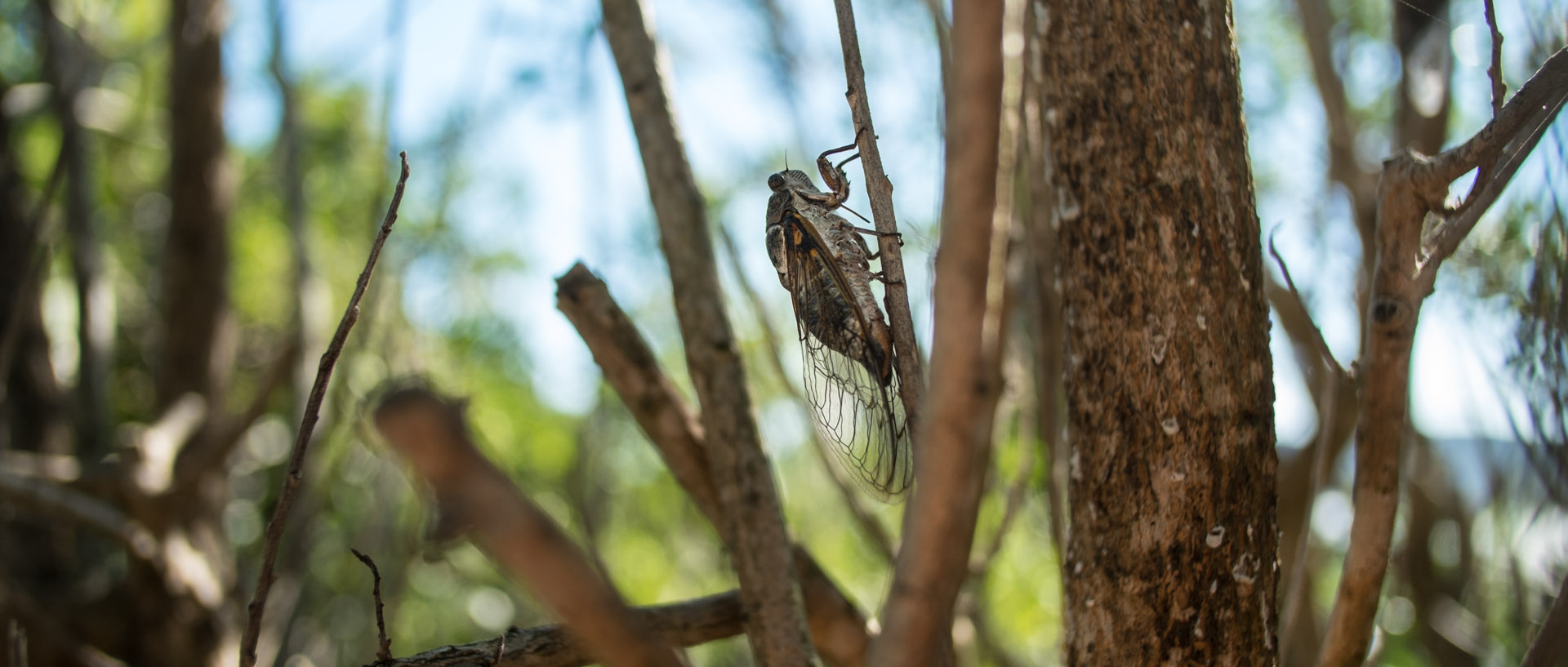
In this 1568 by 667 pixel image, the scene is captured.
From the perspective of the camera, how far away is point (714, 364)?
1316 mm

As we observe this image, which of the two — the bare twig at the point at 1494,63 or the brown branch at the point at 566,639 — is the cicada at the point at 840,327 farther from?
the bare twig at the point at 1494,63

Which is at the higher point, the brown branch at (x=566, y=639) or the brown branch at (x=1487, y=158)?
the brown branch at (x=1487, y=158)

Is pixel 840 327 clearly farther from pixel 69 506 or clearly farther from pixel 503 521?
pixel 69 506

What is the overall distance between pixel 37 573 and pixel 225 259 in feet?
4.29

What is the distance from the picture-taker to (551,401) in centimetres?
518

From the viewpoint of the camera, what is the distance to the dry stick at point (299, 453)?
910 millimetres

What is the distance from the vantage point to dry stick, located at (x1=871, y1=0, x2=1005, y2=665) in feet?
1.78

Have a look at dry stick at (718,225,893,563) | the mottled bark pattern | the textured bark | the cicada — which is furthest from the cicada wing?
the textured bark

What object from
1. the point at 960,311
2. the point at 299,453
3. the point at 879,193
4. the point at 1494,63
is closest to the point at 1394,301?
the point at 1494,63

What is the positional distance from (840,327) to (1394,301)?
2.17 ft

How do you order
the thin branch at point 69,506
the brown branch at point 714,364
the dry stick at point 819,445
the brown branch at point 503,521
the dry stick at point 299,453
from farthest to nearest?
the thin branch at point 69,506, the dry stick at point 819,445, the brown branch at point 714,364, the dry stick at point 299,453, the brown branch at point 503,521

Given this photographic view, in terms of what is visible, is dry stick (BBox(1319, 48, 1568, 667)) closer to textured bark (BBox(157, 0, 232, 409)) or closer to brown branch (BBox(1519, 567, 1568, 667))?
brown branch (BBox(1519, 567, 1568, 667))

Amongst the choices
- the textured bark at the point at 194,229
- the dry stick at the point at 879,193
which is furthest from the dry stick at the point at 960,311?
the textured bark at the point at 194,229

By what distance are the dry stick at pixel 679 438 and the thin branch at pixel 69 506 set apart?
1.92 meters
